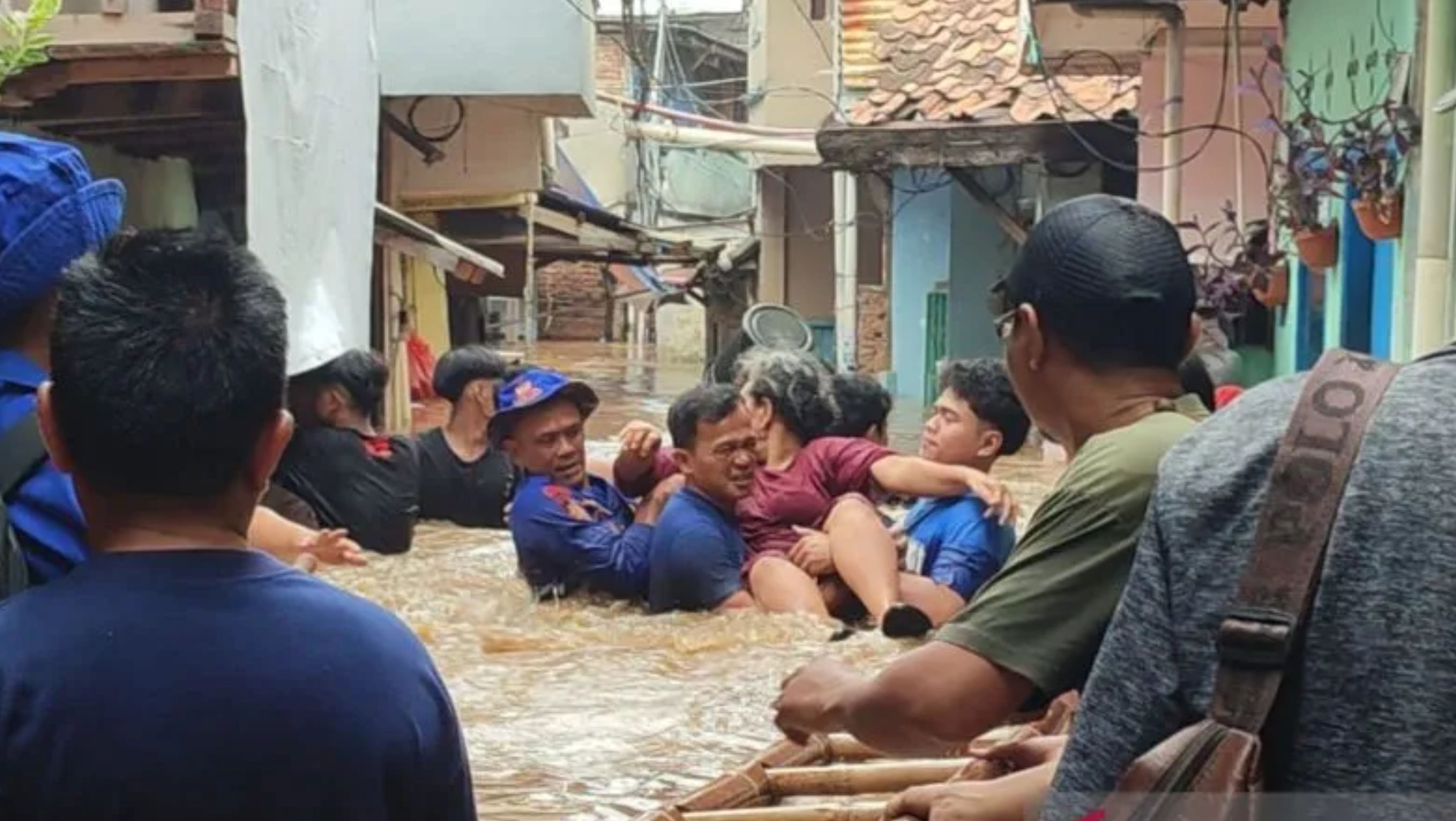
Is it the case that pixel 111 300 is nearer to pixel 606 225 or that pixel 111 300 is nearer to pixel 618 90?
pixel 606 225

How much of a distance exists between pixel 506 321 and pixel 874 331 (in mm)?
18378

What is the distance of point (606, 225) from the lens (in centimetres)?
2198

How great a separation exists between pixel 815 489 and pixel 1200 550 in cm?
→ 543

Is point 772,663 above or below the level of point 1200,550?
below

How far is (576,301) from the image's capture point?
1769 inches

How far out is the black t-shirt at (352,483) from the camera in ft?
25.3

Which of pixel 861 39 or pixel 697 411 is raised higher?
pixel 861 39

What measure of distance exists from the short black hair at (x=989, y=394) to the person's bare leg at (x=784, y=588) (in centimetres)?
88

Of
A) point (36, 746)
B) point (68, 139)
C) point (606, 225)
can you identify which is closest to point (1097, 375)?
point (36, 746)

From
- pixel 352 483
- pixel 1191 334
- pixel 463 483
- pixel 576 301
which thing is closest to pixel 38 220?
pixel 1191 334

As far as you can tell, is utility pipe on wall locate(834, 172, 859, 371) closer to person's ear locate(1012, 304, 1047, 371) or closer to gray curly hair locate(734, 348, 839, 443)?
gray curly hair locate(734, 348, 839, 443)

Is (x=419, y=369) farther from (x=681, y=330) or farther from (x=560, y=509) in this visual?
(x=681, y=330)

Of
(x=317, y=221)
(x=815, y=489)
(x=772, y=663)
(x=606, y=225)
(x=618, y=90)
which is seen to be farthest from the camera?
(x=618, y=90)

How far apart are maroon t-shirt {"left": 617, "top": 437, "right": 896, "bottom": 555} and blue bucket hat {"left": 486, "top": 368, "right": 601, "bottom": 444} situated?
0.78 metres
